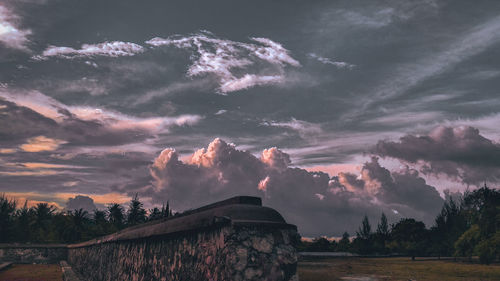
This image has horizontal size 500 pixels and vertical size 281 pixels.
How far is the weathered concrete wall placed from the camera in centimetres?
2697

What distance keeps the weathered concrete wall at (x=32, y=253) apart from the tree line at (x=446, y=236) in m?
35.8

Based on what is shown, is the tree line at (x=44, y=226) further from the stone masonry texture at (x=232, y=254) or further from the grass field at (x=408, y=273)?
the stone masonry texture at (x=232, y=254)

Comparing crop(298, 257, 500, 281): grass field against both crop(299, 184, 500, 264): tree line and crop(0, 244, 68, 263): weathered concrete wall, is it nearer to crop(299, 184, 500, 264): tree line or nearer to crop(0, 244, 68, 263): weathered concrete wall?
crop(299, 184, 500, 264): tree line

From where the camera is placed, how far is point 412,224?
74938mm

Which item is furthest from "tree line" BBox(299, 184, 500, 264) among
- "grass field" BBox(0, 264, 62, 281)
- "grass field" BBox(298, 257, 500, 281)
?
"grass field" BBox(0, 264, 62, 281)

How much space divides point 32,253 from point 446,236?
72127 millimetres

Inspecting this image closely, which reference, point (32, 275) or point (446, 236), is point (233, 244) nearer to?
point (32, 275)

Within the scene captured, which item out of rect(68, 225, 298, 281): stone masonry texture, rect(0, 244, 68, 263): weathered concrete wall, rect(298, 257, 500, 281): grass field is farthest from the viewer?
rect(298, 257, 500, 281): grass field

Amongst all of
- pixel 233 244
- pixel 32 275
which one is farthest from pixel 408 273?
pixel 233 244

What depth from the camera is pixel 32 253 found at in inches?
1094

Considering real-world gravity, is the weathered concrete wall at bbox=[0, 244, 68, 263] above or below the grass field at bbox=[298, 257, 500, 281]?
above

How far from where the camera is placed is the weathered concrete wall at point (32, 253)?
2697cm

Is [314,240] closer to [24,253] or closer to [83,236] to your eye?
[83,236]

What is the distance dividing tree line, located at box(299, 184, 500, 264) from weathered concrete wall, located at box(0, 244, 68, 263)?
118 ft
